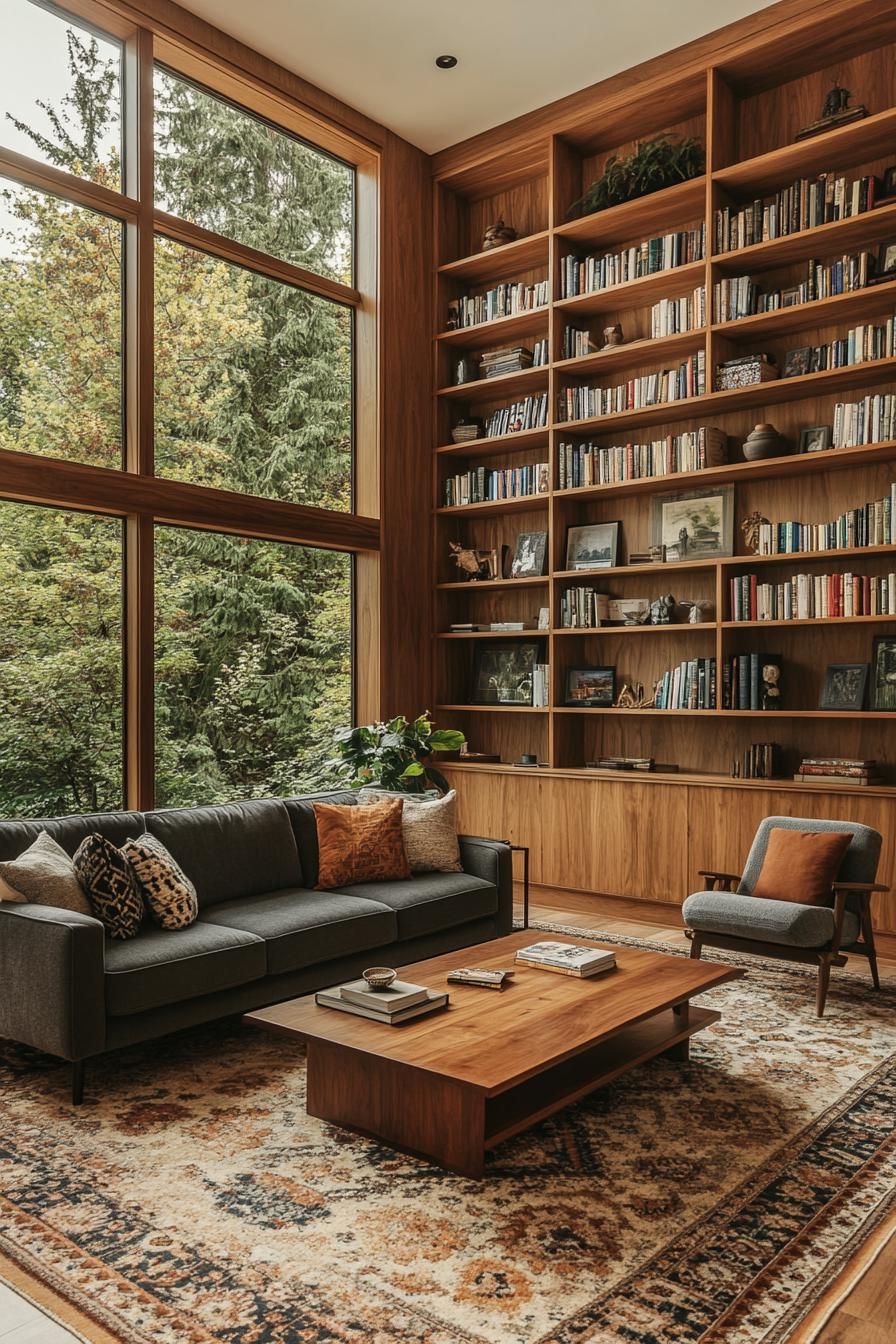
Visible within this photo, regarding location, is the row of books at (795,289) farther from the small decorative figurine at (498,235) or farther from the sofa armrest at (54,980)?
the sofa armrest at (54,980)

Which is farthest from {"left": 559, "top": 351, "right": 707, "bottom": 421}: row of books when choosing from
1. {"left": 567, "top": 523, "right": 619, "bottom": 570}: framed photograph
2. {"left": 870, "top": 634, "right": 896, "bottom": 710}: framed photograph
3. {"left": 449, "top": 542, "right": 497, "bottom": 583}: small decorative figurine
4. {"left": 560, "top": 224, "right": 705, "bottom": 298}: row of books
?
{"left": 870, "top": 634, "right": 896, "bottom": 710}: framed photograph

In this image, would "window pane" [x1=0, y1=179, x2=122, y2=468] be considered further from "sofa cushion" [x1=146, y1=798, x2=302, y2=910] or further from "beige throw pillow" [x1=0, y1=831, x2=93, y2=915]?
"beige throw pillow" [x1=0, y1=831, x2=93, y2=915]

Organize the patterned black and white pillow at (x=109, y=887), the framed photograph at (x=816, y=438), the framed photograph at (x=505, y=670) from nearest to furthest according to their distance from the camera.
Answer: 1. the patterned black and white pillow at (x=109, y=887)
2. the framed photograph at (x=816, y=438)
3. the framed photograph at (x=505, y=670)

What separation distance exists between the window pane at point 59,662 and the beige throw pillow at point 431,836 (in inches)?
51.2

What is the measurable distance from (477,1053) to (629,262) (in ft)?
15.4

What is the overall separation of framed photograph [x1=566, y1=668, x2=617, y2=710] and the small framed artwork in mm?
1853

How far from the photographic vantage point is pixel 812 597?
510 centimetres

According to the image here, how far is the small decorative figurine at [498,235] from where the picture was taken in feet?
21.0

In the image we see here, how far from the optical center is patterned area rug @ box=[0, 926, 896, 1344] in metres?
2.01

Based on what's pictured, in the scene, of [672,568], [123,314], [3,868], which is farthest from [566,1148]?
[123,314]

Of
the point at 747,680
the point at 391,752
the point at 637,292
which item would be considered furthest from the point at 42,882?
the point at 637,292

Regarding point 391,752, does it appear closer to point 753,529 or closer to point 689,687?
point 689,687

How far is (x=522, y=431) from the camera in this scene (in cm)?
625

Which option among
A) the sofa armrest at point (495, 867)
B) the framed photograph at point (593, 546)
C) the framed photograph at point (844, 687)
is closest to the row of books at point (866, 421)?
the framed photograph at point (844, 687)
